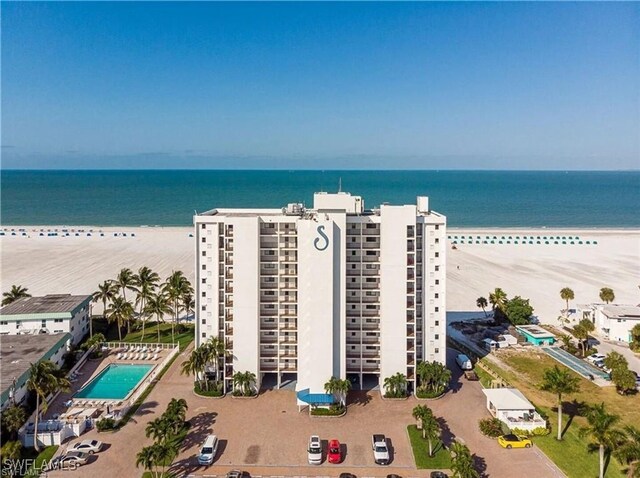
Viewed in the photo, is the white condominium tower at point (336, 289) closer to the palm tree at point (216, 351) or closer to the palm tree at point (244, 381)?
the palm tree at point (216, 351)

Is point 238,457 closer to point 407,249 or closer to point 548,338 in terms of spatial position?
point 407,249

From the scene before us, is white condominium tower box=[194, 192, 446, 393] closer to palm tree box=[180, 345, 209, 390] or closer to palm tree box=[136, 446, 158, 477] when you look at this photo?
palm tree box=[180, 345, 209, 390]

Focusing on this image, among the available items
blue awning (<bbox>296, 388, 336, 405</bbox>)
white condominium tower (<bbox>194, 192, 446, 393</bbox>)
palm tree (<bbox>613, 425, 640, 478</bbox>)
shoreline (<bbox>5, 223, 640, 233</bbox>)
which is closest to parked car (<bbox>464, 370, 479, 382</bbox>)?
white condominium tower (<bbox>194, 192, 446, 393</bbox>)

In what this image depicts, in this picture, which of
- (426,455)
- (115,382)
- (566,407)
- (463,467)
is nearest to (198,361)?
(115,382)

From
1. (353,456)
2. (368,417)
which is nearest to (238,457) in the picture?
(353,456)

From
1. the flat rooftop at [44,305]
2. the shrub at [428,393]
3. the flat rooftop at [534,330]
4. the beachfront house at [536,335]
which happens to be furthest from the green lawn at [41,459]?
the flat rooftop at [534,330]

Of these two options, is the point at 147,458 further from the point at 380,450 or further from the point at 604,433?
the point at 604,433
